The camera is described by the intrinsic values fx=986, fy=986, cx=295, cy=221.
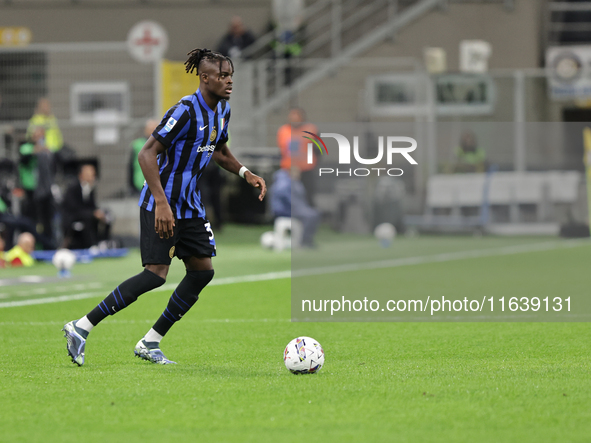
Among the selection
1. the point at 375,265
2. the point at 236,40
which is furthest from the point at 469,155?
the point at 236,40

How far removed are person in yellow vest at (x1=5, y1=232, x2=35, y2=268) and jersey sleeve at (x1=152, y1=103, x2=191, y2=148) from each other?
30.9ft

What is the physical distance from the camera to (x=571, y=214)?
16.1 metres

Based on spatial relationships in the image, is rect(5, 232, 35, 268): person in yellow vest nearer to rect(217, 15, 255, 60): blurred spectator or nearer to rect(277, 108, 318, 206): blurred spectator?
rect(277, 108, 318, 206): blurred spectator

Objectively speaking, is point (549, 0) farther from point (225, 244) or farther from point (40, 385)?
point (40, 385)

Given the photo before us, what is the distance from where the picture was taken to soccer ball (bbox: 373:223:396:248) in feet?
51.9

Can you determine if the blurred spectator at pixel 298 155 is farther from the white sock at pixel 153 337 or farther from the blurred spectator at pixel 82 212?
the white sock at pixel 153 337

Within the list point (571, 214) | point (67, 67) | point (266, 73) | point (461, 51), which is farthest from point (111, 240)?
point (461, 51)

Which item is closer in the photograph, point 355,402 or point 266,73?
point 355,402

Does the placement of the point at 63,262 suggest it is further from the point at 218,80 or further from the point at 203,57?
the point at 218,80

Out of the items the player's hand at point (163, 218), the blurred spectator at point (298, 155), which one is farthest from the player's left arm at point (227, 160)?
the blurred spectator at point (298, 155)

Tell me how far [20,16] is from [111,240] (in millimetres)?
11201

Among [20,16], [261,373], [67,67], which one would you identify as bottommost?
[261,373]

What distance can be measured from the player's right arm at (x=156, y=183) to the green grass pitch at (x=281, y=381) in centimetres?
92

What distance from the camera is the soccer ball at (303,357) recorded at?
597 centimetres
